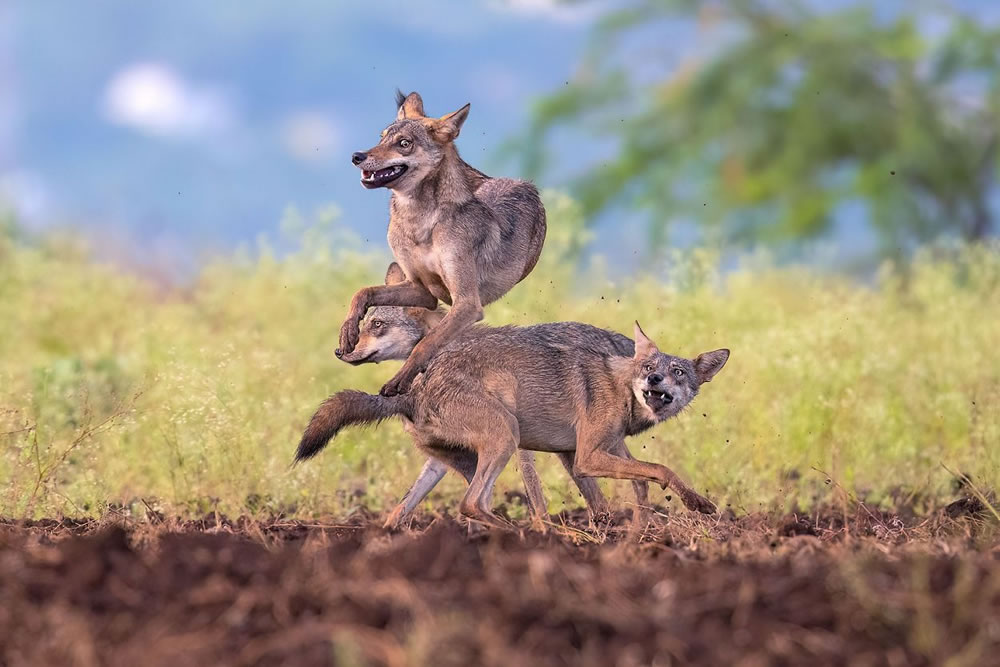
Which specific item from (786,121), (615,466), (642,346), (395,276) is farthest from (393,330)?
(786,121)

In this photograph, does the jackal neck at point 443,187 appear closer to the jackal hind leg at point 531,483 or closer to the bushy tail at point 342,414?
the bushy tail at point 342,414

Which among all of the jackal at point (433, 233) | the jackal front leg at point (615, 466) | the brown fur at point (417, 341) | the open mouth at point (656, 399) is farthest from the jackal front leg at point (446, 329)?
the open mouth at point (656, 399)

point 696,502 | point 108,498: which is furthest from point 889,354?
point 108,498

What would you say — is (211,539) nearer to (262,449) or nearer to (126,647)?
(126,647)

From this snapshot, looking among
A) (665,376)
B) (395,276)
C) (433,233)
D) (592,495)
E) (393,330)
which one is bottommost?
(592,495)

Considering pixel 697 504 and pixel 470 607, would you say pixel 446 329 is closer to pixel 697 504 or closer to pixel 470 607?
pixel 697 504

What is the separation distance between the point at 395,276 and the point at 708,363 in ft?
6.51

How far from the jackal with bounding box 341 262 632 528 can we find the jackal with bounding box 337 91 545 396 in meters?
0.20

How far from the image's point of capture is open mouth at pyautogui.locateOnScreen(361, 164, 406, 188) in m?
7.24

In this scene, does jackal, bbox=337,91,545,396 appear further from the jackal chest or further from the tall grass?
the tall grass

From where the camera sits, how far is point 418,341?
795 cm

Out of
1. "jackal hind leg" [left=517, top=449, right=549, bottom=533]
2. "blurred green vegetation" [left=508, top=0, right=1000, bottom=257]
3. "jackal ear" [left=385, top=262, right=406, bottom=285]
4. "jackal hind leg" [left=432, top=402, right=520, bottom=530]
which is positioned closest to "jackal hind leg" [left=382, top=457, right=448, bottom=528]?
"jackal hind leg" [left=432, top=402, right=520, bottom=530]

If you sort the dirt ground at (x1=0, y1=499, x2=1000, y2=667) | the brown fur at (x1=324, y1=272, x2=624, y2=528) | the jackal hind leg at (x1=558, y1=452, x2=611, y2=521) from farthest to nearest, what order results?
the jackal hind leg at (x1=558, y1=452, x2=611, y2=521), the brown fur at (x1=324, y1=272, x2=624, y2=528), the dirt ground at (x1=0, y1=499, x2=1000, y2=667)

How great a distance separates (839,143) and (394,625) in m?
20.4
